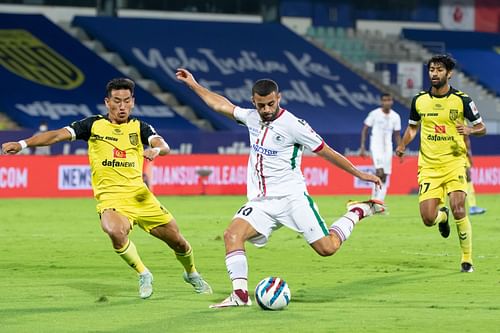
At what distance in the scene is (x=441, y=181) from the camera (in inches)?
607

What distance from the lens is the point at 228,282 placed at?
544 inches

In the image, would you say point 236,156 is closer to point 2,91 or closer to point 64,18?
point 2,91

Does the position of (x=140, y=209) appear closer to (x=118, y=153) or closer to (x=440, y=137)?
(x=118, y=153)

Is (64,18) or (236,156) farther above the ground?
(64,18)

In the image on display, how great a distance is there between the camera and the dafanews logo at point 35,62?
1716 inches

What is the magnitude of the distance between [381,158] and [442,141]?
11439 millimetres

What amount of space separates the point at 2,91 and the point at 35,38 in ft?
12.2

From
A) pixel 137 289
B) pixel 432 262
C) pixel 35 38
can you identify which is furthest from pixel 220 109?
pixel 35 38

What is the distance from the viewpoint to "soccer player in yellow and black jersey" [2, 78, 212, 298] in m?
12.4

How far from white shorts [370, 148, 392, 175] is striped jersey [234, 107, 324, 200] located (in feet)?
49.0

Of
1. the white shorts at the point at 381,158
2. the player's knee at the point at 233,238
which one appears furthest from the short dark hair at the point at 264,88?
the white shorts at the point at 381,158

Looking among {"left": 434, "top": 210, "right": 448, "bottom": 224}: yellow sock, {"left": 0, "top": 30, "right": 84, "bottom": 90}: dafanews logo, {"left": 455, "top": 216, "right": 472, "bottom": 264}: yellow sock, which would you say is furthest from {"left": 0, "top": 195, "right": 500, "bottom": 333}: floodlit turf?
{"left": 0, "top": 30, "right": 84, "bottom": 90}: dafanews logo

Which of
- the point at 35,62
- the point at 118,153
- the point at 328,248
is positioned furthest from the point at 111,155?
the point at 35,62

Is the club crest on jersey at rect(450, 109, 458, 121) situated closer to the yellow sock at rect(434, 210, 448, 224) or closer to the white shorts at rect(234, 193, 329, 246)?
the yellow sock at rect(434, 210, 448, 224)
